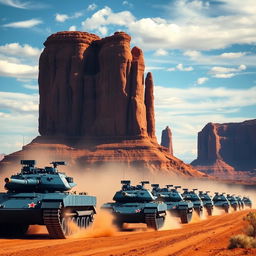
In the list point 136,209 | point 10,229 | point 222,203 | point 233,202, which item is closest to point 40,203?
point 10,229

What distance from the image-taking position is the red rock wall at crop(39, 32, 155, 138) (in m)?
110

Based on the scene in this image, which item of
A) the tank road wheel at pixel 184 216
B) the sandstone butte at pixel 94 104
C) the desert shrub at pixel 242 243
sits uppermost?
the sandstone butte at pixel 94 104

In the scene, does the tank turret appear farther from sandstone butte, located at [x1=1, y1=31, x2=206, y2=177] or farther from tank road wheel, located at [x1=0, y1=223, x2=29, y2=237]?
sandstone butte, located at [x1=1, y1=31, x2=206, y2=177]

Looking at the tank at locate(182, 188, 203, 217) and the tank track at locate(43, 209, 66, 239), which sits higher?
the tank at locate(182, 188, 203, 217)

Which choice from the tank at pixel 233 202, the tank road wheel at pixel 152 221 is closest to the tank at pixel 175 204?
the tank road wheel at pixel 152 221

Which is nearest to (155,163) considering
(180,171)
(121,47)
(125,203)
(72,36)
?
(180,171)

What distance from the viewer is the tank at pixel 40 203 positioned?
21.7 meters

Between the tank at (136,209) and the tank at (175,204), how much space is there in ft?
21.2

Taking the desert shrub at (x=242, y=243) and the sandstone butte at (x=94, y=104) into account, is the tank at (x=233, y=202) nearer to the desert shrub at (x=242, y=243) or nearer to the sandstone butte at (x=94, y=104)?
the sandstone butte at (x=94, y=104)

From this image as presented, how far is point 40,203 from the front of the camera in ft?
72.2

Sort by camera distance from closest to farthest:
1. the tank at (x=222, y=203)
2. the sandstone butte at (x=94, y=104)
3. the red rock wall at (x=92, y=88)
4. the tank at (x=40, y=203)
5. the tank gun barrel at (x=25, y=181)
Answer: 1. the tank at (x=40, y=203)
2. the tank gun barrel at (x=25, y=181)
3. the tank at (x=222, y=203)
4. the sandstone butte at (x=94, y=104)
5. the red rock wall at (x=92, y=88)

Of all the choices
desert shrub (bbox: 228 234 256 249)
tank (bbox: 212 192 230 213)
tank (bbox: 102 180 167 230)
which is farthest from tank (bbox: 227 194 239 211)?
desert shrub (bbox: 228 234 256 249)

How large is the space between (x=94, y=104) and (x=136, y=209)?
8624 centimetres

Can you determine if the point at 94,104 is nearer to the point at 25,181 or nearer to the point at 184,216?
the point at 184,216
